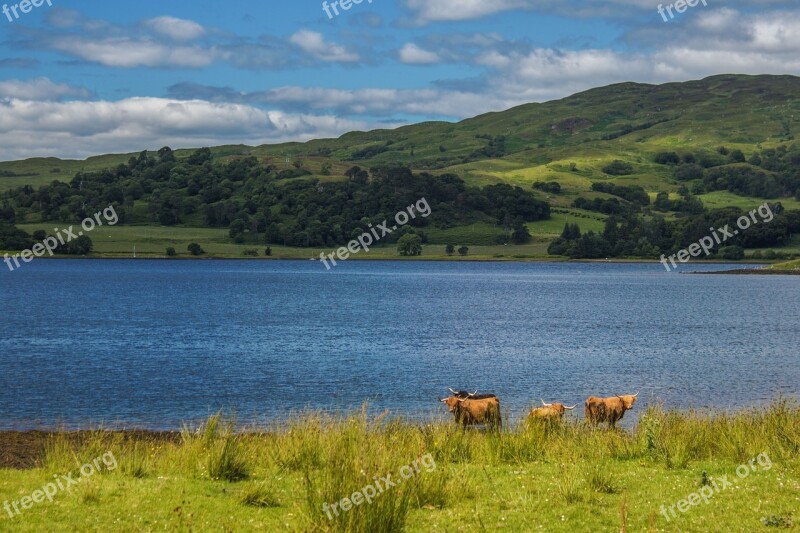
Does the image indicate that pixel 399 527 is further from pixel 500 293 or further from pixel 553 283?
pixel 553 283

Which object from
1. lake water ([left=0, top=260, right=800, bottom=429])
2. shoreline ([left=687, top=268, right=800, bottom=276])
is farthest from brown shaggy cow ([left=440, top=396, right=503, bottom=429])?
shoreline ([left=687, top=268, right=800, bottom=276])

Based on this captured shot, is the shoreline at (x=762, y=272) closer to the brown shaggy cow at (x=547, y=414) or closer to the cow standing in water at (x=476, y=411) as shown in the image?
the cow standing in water at (x=476, y=411)

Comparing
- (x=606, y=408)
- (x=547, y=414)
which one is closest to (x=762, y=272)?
(x=606, y=408)

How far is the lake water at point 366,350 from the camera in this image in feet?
117

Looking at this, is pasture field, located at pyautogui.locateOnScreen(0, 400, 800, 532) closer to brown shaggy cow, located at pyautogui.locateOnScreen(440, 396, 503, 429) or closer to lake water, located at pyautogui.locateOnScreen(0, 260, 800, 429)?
brown shaggy cow, located at pyautogui.locateOnScreen(440, 396, 503, 429)

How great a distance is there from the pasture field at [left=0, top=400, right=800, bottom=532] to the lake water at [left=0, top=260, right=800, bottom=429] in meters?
11.8

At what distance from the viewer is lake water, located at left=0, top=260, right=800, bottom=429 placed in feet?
117

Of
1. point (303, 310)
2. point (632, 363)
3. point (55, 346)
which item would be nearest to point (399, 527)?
point (632, 363)

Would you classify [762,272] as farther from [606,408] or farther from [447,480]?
[447,480]

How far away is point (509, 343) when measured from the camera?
5925 centimetres

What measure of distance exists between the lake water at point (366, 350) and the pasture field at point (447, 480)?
11766 millimetres

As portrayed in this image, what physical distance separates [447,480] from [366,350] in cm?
4000

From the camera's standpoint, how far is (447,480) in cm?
1429

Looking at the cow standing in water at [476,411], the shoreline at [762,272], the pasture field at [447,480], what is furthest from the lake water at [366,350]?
the shoreline at [762,272]
